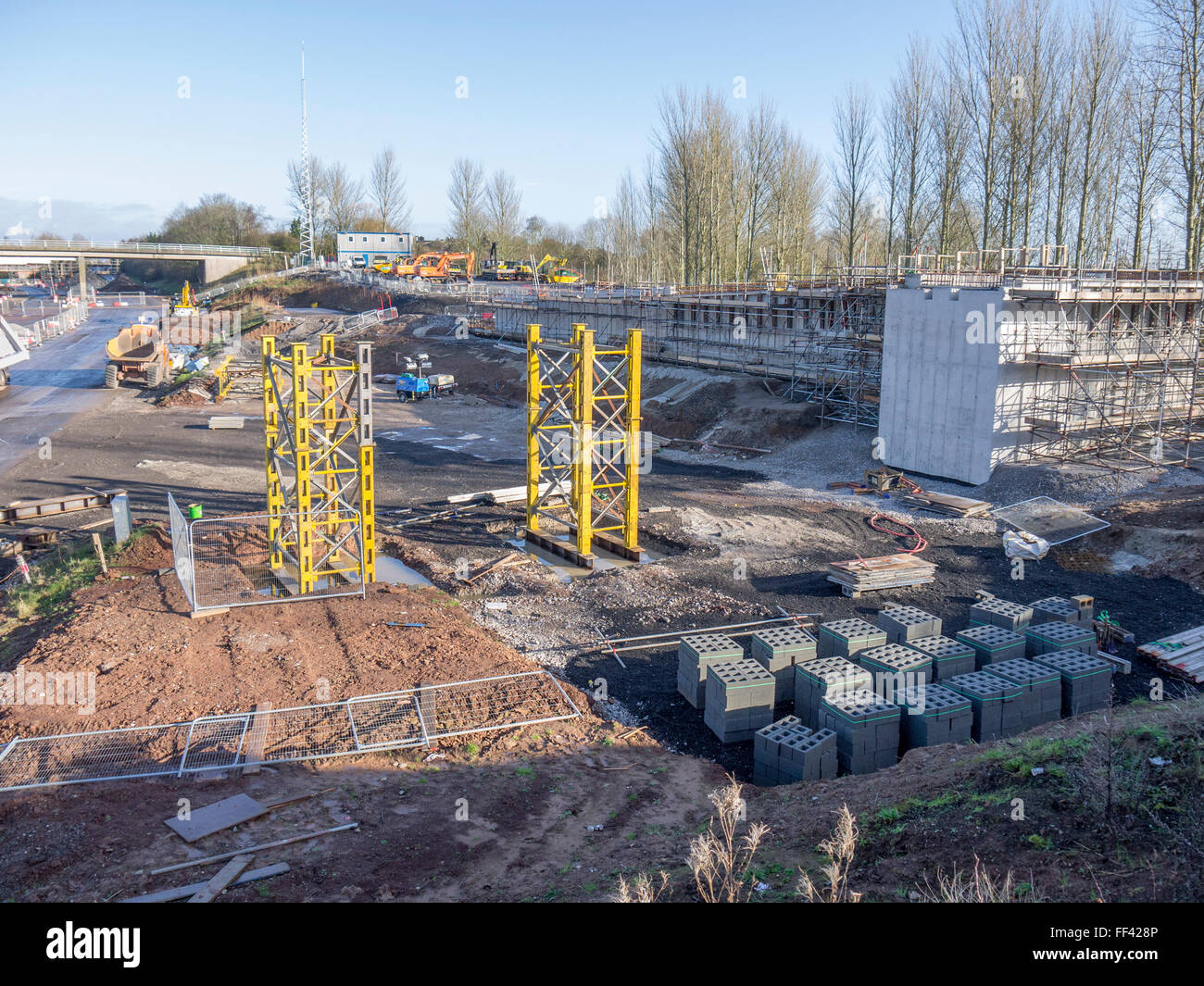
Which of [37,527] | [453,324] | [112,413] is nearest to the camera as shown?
[37,527]

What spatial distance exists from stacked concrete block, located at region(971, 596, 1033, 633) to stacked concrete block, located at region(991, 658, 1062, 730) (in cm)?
200

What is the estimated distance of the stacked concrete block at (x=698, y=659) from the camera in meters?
12.2

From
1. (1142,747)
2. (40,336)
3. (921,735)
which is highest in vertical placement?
(40,336)

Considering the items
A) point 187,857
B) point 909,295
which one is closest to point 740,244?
point 909,295

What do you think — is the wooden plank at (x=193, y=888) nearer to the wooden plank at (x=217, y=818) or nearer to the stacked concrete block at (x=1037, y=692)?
the wooden plank at (x=217, y=818)

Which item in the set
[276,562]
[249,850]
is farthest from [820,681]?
[276,562]

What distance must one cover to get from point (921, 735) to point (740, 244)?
48482mm

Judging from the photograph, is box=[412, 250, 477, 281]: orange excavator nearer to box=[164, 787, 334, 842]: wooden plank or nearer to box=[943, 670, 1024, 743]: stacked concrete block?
box=[943, 670, 1024, 743]: stacked concrete block

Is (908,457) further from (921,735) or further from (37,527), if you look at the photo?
(37,527)

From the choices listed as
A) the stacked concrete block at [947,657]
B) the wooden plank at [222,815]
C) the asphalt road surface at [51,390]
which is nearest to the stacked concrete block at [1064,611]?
the stacked concrete block at [947,657]

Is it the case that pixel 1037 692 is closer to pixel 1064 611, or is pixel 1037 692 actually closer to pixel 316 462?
pixel 1064 611

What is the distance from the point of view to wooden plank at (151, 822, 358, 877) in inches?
294

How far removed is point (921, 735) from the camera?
35.6 ft

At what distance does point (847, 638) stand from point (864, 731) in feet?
7.86
